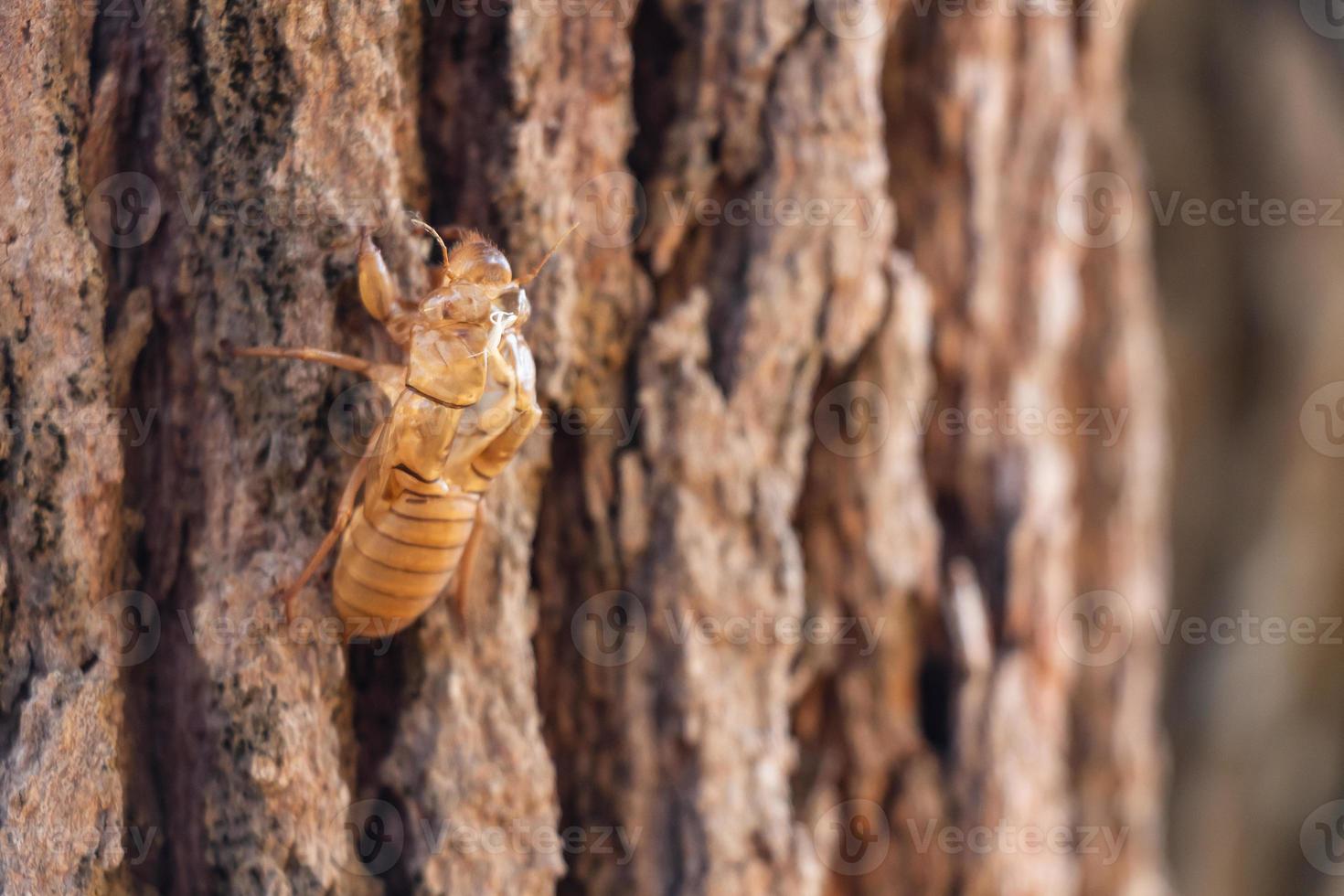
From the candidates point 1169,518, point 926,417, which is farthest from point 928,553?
point 1169,518

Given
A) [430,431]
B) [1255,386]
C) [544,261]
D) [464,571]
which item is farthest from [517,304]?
[1255,386]

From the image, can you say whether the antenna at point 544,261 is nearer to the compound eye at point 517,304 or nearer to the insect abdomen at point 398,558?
the compound eye at point 517,304

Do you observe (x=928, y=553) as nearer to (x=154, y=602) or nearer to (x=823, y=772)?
(x=823, y=772)

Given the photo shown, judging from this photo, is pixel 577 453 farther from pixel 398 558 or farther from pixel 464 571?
pixel 398 558

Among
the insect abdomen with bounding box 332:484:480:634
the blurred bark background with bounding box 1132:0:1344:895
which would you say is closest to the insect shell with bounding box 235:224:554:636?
the insect abdomen with bounding box 332:484:480:634

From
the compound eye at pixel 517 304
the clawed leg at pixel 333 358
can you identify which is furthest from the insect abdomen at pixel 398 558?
the compound eye at pixel 517 304
